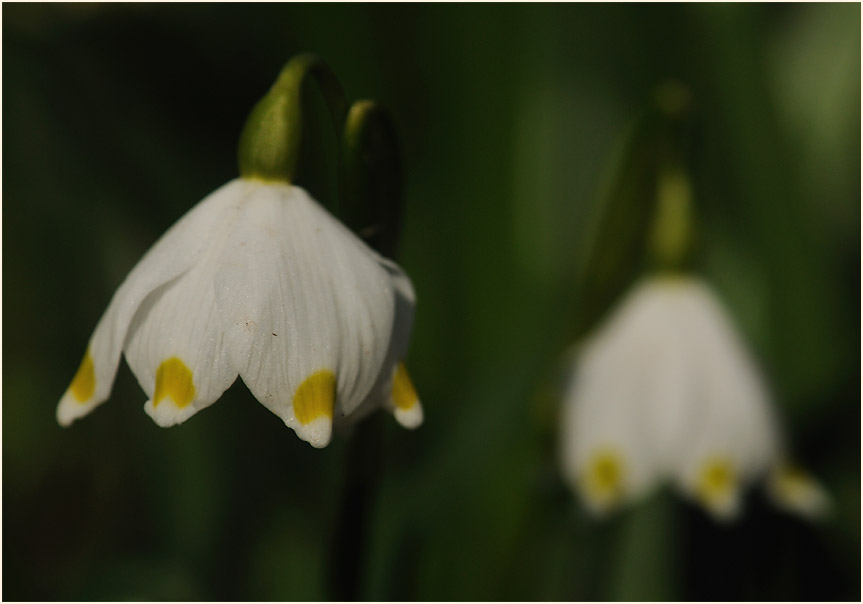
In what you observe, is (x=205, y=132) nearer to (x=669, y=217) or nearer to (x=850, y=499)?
(x=669, y=217)

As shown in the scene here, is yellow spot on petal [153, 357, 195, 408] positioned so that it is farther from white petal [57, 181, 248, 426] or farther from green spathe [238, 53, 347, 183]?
green spathe [238, 53, 347, 183]

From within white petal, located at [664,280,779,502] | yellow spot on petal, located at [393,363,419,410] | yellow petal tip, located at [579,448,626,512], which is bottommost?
yellow petal tip, located at [579,448,626,512]

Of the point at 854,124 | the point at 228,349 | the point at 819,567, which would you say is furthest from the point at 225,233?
the point at 854,124

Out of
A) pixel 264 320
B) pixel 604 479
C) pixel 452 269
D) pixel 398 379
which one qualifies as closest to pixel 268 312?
pixel 264 320

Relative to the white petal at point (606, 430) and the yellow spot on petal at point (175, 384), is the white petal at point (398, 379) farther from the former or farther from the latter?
the white petal at point (606, 430)

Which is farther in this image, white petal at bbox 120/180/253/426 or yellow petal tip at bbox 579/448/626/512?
yellow petal tip at bbox 579/448/626/512

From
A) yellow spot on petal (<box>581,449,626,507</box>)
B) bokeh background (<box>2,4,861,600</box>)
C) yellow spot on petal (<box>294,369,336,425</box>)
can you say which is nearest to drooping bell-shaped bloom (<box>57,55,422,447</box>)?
yellow spot on petal (<box>294,369,336,425</box>)

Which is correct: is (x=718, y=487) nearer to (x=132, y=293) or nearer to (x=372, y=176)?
(x=372, y=176)
